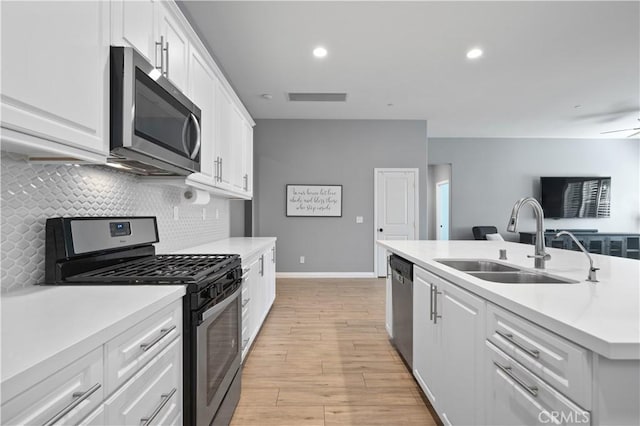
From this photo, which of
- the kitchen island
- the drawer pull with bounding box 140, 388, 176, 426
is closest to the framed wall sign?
the kitchen island

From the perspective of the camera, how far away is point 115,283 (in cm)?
131

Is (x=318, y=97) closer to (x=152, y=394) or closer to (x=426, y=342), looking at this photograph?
(x=426, y=342)

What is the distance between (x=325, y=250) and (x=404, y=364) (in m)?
3.58

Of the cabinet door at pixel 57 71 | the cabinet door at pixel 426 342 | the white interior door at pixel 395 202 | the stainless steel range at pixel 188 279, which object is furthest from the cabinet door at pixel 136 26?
the white interior door at pixel 395 202

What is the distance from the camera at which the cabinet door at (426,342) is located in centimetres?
171

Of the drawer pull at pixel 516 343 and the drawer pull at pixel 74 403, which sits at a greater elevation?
the drawer pull at pixel 516 343

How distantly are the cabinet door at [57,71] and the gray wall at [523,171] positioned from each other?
7.31 m

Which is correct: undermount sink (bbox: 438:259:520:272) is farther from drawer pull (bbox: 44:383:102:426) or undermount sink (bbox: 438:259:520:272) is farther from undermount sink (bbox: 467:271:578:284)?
drawer pull (bbox: 44:383:102:426)

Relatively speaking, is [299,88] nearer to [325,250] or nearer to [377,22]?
[377,22]

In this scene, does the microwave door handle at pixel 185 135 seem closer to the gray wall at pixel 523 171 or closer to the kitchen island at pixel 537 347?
the kitchen island at pixel 537 347

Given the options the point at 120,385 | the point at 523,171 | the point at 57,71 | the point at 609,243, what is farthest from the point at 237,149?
the point at 609,243

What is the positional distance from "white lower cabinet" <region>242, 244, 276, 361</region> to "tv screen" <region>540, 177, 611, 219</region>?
6.91m

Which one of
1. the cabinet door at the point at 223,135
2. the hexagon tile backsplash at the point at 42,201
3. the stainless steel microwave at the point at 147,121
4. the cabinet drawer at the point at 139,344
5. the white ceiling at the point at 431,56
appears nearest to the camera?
the cabinet drawer at the point at 139,344

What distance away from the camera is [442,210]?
859 cm
